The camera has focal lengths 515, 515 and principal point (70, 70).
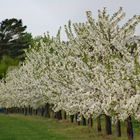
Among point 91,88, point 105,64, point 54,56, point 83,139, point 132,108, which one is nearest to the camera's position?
point 132,108

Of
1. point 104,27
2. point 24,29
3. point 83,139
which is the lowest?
point 83,139

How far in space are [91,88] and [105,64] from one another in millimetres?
2752

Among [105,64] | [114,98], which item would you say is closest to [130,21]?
[105,64]

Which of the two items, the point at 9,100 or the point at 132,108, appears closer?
the point at 132,108

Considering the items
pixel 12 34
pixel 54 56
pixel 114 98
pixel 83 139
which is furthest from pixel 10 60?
pixel 114 98

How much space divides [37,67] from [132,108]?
1319 inches

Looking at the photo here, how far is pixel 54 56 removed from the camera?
44.8 m

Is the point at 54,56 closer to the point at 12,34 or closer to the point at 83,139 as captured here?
the point at 83,139

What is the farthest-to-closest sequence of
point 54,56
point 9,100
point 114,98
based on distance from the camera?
point 9,100 → point 54,56 → point 114,98

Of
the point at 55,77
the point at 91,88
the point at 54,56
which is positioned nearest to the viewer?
the point at 91,88

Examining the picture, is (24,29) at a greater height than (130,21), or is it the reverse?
(24,29)

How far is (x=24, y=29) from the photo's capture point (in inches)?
5069

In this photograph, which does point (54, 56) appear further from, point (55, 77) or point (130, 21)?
point (130, 21)

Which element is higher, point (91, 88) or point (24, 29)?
point (24, 29)
